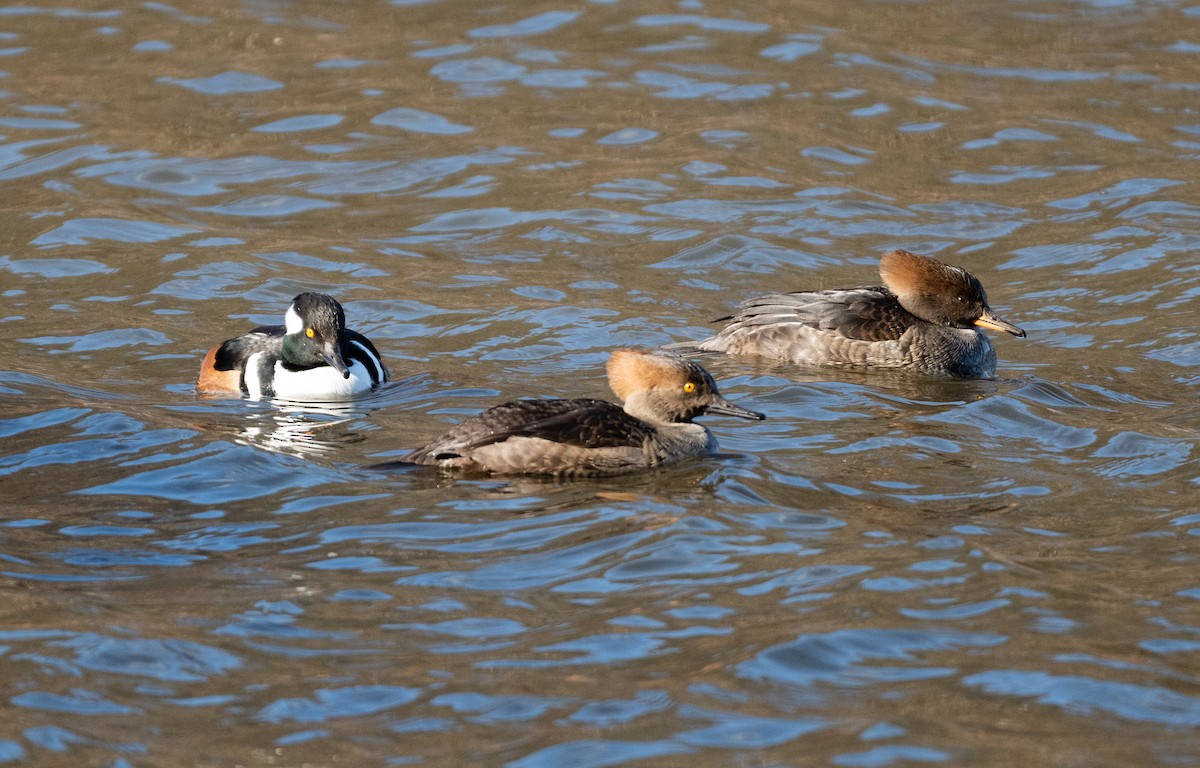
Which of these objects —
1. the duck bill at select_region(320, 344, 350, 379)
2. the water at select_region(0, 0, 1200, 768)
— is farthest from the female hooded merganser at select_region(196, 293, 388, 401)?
the water at select_region(0, 0, 1200, 768)

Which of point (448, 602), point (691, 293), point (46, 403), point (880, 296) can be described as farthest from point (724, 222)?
point (448, 602)

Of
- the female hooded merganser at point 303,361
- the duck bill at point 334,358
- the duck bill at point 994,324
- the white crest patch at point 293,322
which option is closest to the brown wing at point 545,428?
the duck bill at point 334,358

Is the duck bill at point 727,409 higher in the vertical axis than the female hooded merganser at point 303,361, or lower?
higher

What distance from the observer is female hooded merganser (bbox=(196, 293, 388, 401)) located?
10852mm

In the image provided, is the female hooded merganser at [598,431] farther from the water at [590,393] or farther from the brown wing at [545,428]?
the water at [590,393]

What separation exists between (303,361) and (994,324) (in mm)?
4808

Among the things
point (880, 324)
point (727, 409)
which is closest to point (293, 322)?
point (727, 409)

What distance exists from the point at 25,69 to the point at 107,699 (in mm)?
13710

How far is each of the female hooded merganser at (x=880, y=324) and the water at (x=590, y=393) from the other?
321 millimetres

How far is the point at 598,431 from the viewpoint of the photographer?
27.3ft

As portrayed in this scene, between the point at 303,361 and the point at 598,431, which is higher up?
the point at 598,431

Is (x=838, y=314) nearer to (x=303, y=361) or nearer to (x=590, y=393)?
(x=590, y=393)

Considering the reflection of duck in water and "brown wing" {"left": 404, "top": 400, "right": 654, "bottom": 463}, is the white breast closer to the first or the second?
the reflection of duck in water

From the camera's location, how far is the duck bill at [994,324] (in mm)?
11236
